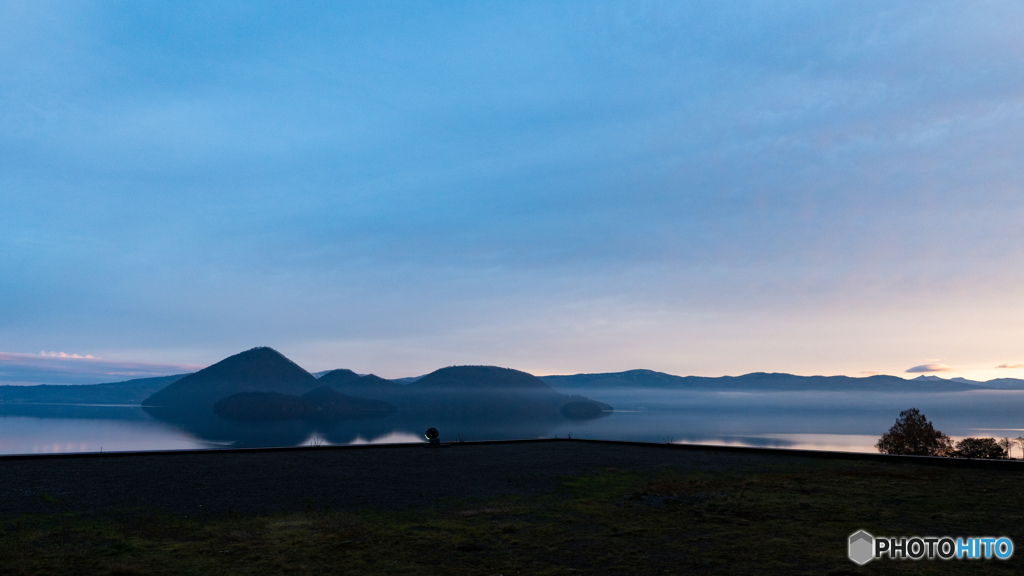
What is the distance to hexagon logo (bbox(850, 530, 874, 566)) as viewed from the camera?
8473mm

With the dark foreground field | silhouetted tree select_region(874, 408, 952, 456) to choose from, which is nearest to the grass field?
the dark foreground field

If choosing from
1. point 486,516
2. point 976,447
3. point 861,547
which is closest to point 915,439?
point 976,447

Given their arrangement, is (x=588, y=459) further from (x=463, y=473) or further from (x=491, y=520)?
(x=491, y=520)

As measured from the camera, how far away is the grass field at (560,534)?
8.30 meters

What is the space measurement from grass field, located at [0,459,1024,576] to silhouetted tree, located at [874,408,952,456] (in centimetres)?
5849

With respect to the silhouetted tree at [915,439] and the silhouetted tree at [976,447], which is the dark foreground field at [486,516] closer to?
the silhouetted tree at [976,447]

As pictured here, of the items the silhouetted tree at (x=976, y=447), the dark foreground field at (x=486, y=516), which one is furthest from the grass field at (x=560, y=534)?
the silhouetted tree at (x=976, y=447)

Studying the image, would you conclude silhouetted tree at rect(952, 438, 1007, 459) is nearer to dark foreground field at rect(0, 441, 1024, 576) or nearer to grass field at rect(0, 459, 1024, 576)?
dark foreground field at rect(0, 441, 1024, 576)

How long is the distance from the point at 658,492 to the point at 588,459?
8030 millimetres

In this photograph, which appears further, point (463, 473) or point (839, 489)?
point (463, 473)

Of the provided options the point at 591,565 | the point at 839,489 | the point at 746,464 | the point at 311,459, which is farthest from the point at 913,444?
the point at 591,565

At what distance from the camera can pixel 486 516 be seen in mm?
11586

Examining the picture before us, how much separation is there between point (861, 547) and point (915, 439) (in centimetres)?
6730

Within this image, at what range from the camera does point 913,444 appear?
62.8m
